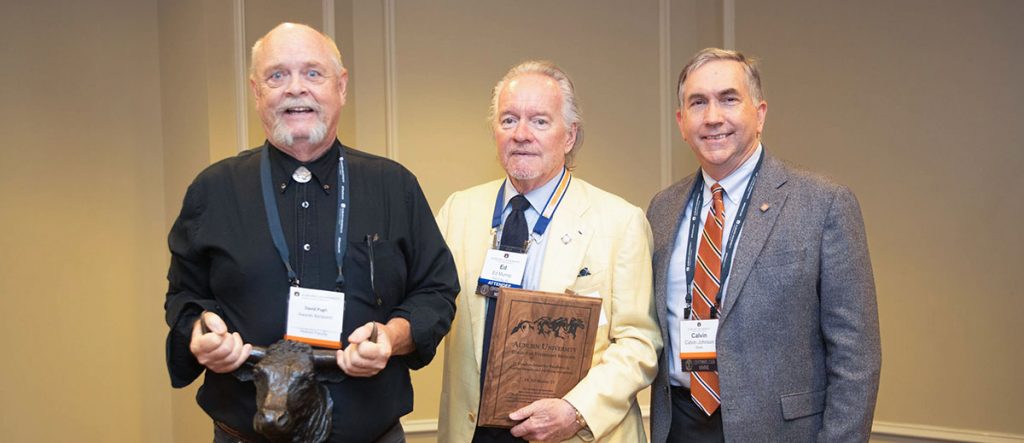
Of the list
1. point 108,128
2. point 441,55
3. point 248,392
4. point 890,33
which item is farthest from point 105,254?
point 890,33

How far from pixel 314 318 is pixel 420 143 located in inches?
107

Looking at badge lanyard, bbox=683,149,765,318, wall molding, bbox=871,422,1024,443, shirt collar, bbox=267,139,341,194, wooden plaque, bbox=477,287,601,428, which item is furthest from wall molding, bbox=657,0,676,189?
shirt collar, bbox=267,139,341,194

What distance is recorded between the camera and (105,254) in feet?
14.9

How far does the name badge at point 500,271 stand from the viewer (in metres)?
2.70

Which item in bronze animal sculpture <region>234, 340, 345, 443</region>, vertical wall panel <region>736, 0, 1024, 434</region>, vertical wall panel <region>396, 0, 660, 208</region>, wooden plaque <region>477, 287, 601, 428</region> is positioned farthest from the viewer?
vertical wall panel <region>396, 0, 660, 208</region>

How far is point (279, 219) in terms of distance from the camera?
7.54 feet

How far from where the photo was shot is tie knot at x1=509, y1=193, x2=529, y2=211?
285 centimetres

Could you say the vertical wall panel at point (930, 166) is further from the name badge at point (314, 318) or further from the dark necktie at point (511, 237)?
the name badge at point (314, 318)

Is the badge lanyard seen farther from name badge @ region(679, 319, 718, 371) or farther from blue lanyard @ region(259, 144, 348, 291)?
blue lanyard @ region(259, 144, 348, 291)

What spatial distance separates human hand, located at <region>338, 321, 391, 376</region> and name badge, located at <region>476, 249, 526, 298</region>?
2.09ft

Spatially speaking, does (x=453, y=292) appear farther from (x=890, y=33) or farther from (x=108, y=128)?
(x=890, y=33)

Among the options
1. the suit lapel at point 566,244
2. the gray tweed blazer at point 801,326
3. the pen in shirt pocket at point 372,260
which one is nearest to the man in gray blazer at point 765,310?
the gray tweed blazer at point 801,326

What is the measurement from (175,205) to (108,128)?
0.54 metres

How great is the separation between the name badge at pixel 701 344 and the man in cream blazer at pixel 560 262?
0.13m
